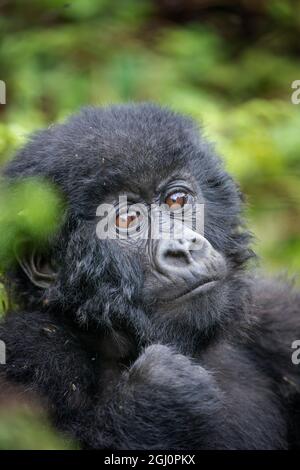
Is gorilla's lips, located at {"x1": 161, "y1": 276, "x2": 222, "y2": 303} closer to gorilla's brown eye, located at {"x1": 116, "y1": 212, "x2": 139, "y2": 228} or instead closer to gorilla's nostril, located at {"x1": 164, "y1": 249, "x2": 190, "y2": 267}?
gorilla's nostril, located at {"x1": 164, "y1": 249, "x2": 190, "y2": 267}

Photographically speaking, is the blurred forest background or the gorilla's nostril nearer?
the gorilla's nostril

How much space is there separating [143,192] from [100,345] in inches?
30.0

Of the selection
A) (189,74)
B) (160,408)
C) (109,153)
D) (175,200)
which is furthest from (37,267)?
(189,74)

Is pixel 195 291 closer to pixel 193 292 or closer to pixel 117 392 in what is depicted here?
pixel 193 292

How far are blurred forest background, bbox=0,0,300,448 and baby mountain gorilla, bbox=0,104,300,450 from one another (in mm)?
1214

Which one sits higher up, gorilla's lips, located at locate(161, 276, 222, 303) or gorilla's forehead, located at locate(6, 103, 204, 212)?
gorilla's forehead, located at locate(6, 103, 204, 212)

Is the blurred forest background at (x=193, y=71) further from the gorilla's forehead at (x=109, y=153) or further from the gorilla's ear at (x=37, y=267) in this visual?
the gorilla's ear at (x=37, y=267)

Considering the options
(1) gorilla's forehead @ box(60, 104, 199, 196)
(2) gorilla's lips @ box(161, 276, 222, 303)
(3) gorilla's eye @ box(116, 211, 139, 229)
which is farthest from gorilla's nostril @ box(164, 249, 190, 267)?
(1) gorilla's forehead @ box(60, 104, 199, 196)

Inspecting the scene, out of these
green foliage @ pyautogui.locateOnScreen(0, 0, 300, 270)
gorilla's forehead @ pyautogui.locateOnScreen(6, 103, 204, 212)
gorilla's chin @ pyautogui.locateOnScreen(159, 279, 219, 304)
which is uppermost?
green foliage @ pyautogui.locateOnScreen(0, 0, 300, 270)

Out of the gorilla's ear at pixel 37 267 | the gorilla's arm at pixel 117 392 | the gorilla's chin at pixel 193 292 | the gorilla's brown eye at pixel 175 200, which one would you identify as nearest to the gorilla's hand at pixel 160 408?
the gorilla's arm at pixel 117 392

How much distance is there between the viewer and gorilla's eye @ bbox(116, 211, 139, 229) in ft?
13.5

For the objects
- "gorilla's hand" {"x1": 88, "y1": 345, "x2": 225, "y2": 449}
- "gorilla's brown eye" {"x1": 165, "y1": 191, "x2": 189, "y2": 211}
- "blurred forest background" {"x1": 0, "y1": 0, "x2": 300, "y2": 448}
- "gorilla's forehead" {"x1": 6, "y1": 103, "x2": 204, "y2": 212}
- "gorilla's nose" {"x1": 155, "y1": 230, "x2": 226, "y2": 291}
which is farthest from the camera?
"blurred forest background" {"x1": 0, "y1": 0, "x2": 300, "y2": 448}

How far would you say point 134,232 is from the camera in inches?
163
